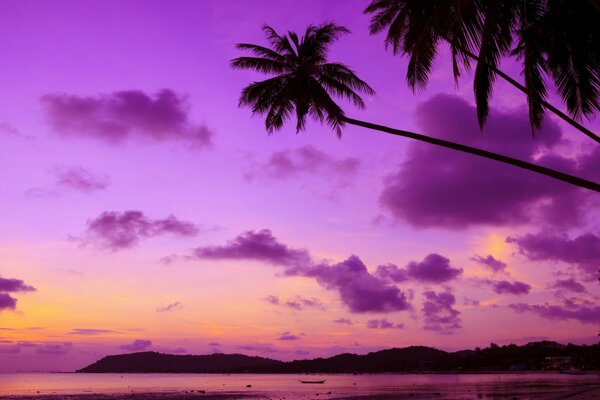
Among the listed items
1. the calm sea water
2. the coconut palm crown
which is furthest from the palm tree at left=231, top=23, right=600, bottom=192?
the calm sea water

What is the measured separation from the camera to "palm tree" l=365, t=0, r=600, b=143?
35.2 feet

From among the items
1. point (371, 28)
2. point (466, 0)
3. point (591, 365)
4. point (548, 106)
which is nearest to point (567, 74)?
point (548, 106)

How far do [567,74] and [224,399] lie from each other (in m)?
63.3

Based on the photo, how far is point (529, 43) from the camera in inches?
472

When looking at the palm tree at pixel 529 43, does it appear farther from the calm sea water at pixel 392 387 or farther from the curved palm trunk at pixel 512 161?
the calm sea water at pixel 392 387

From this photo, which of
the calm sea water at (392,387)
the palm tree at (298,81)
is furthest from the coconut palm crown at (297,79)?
the calm sea water at (392,387)

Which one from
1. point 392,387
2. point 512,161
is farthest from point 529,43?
point 392,387

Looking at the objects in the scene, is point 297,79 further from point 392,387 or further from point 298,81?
point 392,387

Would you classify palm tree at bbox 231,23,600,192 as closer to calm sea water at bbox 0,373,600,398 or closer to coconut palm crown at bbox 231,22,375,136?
coconut palm crown at bbox 231,22,375,136

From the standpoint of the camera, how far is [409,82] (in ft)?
42.8

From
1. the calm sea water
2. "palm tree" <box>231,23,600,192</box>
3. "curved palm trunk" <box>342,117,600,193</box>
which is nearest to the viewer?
"curved palm trunk" <box>342,117,600,193</box>

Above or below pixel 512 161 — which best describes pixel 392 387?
below

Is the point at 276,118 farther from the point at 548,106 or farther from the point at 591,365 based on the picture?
the point at 591,365

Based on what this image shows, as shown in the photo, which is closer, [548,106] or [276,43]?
[548,106]
